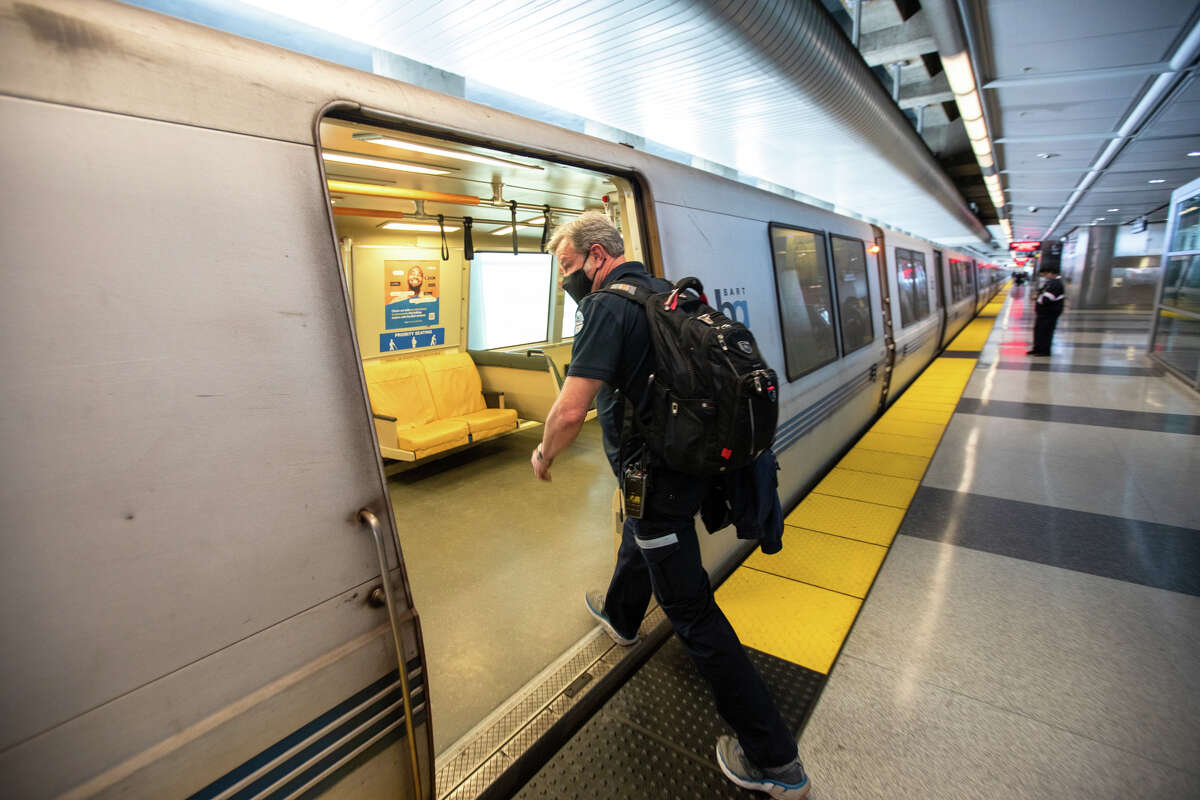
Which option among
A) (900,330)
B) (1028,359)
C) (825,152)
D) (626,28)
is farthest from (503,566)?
(1028,359)

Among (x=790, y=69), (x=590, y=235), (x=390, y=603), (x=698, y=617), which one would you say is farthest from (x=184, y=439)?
(x=790, y=69)

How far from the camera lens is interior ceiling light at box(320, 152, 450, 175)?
101 inches

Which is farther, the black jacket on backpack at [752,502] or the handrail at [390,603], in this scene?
the black jacket on backpack at [752,502]

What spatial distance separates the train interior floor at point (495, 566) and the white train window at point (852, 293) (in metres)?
2.58

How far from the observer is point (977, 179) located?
43.7ft

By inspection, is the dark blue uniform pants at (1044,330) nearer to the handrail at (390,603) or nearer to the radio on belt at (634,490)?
the radio on belt at (634,490)

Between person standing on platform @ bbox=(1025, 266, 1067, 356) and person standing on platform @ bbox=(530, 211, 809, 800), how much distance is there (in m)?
10.2

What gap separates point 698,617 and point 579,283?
123cm

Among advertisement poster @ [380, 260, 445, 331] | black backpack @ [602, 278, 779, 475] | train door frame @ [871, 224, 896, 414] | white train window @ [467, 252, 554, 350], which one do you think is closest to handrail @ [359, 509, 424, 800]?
black backpack @ [602, 278, 779, 475]

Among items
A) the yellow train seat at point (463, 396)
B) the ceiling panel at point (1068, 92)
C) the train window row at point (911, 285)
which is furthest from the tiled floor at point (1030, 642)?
the yellow train seat at point (463, 396)

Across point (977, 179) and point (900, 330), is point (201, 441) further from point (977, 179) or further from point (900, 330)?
point (977, 179)

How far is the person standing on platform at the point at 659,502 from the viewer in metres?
1.58

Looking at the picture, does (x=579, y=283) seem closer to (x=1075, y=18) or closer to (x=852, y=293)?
(x=852, y=293)

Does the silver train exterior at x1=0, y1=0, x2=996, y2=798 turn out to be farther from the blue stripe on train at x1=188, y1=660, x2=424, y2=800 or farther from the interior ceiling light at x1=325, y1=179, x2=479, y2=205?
the interior ceiling light at x1=325, y1=179, x2=479, y2=205
